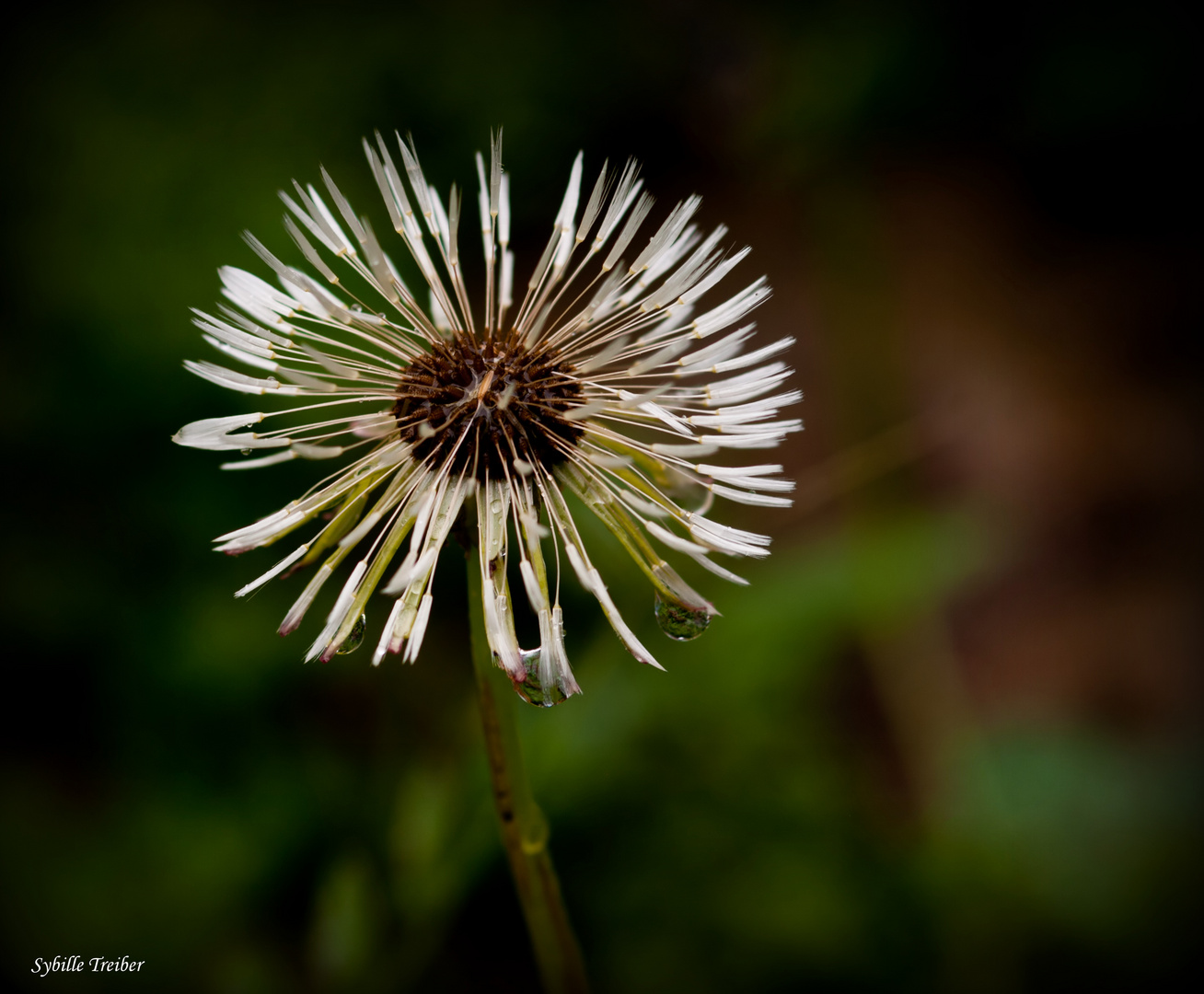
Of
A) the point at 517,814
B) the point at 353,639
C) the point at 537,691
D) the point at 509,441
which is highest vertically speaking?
the point at 509,441

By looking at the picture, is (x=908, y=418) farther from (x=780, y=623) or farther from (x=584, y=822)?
(x=584, y=822)

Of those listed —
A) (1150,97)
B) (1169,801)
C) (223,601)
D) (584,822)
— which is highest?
(1150,97)

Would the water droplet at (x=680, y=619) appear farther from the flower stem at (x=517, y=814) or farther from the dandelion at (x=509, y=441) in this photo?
the flower stem at (x=517, y=814)

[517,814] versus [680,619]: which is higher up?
[680,619]

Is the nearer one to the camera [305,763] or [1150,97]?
[305,763]

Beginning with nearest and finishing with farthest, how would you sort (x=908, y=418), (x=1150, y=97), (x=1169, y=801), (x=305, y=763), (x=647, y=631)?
(x=647, y=631), (x=305, y=763), (x=1169, y=801), (x=908, y=418), (x=1150, y=97)

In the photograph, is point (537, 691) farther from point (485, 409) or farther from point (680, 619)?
point (485, 409)

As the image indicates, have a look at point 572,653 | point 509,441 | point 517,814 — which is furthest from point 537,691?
point 572,653

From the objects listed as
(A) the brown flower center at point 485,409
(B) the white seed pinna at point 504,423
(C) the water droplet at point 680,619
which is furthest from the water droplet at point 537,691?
(A) the brown flower center at point 485,409

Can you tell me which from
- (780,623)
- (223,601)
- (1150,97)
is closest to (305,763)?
(223,601)
